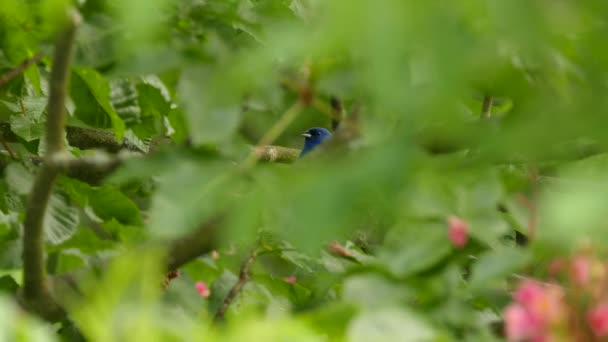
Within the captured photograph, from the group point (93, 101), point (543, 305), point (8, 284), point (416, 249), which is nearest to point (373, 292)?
point (416, 249)

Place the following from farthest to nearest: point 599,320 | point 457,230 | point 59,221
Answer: point 59,221 < point 457,230 < point 599,320

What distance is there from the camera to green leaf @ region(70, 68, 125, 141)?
2.05 metres

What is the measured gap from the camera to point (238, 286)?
7.02 feet

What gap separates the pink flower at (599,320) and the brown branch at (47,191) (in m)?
0.82

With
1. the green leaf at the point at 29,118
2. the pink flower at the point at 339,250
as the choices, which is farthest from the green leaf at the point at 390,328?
the green leaf at the point at 29,118

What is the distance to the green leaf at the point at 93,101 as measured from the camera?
205 centimetres

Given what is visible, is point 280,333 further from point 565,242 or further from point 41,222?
point 41,222

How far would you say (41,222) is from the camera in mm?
1702

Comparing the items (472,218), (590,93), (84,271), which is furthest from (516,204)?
(84,271)

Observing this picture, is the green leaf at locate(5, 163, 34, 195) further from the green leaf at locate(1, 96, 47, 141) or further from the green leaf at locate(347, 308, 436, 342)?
the green leaf at locate(347, 308, 436, 342)

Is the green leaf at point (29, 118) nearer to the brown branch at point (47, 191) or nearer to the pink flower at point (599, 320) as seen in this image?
the brown branch at point (47, 191)

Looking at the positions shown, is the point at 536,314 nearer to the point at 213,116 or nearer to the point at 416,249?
the point at 416,249

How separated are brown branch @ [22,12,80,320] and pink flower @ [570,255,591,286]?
0.78 m

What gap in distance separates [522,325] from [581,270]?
0.08m
